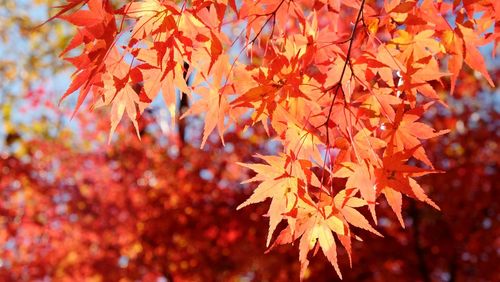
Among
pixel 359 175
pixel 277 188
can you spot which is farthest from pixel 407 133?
pixel 277 188

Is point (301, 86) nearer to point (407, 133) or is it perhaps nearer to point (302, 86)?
point (302, 86)

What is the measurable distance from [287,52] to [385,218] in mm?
5909

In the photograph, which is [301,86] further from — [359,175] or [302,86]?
[359,175]

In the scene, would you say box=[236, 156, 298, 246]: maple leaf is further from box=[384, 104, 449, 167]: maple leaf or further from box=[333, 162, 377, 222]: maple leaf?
box=[384, 104, 449, 167]: maple leaf

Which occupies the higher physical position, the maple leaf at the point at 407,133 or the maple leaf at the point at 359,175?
the maple leaf at the point at 407,133

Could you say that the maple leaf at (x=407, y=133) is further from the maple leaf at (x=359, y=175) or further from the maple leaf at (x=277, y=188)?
the maple leaf at (x=277, y=188)

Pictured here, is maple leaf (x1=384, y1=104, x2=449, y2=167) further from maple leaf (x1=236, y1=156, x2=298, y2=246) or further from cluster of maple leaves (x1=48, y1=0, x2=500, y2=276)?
maple leaf (x1=236, y1=156, x2=298, y2=246)

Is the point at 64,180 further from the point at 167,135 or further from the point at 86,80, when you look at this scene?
the point at 86,80

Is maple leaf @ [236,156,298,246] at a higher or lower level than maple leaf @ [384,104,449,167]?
lower

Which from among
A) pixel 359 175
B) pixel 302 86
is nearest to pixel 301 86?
pixel 302 86

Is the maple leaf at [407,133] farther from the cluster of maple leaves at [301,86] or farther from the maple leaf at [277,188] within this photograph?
the maple leaf at [277,188]

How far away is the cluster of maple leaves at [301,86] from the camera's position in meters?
1.81

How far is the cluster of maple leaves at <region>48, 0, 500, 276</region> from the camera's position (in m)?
1.81

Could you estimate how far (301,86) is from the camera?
1984 mm
